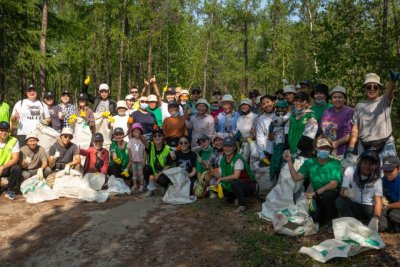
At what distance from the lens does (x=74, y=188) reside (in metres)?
8.01

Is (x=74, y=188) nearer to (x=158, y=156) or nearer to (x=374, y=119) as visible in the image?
(x=158, y=156)

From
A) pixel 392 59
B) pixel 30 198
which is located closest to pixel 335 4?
pixel 392 59

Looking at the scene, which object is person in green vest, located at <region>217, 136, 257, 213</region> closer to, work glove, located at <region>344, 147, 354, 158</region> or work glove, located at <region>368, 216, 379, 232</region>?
work glove, located at <region>344, 147, 354, 158</region>

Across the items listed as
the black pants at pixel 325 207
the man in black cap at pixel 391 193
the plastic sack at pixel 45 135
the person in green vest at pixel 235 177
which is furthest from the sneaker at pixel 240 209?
the plastic sack at pixel 45 135

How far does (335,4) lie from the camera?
995 cm

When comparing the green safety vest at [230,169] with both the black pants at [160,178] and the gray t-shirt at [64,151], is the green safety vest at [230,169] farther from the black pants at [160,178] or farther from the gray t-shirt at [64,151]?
the gray t-shirt at [64,151]

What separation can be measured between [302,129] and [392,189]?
5.25 feet

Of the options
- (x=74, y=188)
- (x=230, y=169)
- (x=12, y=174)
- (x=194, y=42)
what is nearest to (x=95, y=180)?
(x=74, y=188)

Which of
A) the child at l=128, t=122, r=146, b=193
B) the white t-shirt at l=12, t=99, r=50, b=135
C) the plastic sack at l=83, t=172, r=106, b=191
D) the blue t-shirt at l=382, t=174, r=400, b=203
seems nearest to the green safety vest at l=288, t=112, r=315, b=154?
the blue t-shirt at l=382, t=174, r=400, b=203

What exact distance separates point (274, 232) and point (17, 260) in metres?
3.62

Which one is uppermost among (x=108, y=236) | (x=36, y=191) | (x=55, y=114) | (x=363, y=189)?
(x=55, y=114)

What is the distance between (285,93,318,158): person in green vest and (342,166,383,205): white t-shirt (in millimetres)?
884

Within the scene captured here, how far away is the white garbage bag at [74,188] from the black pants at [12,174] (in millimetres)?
754

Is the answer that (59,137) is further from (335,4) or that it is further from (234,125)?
(335,4)
